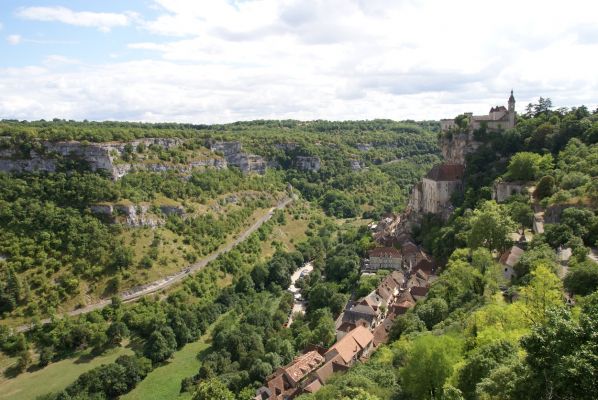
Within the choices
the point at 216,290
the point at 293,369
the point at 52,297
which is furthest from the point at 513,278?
the point at 52,297

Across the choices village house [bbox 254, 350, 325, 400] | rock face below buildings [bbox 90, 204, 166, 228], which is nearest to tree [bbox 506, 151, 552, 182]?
village house [bbox 254, 350, 325, 400]

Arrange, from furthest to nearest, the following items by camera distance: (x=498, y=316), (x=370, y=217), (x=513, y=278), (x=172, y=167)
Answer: (x=370, y=217)
(x=172, y=167)
(x=513, y=278)
(x=498, y=316)

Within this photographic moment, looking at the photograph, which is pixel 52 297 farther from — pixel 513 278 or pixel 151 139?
pixel 513 278

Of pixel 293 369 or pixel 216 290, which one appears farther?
pixel 216 290

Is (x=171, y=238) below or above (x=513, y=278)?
below

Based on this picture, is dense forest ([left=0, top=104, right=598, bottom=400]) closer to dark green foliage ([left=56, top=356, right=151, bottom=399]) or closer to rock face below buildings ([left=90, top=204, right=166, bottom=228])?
dark green foliage ([left=56, top=356, right=151, bottom=399])
